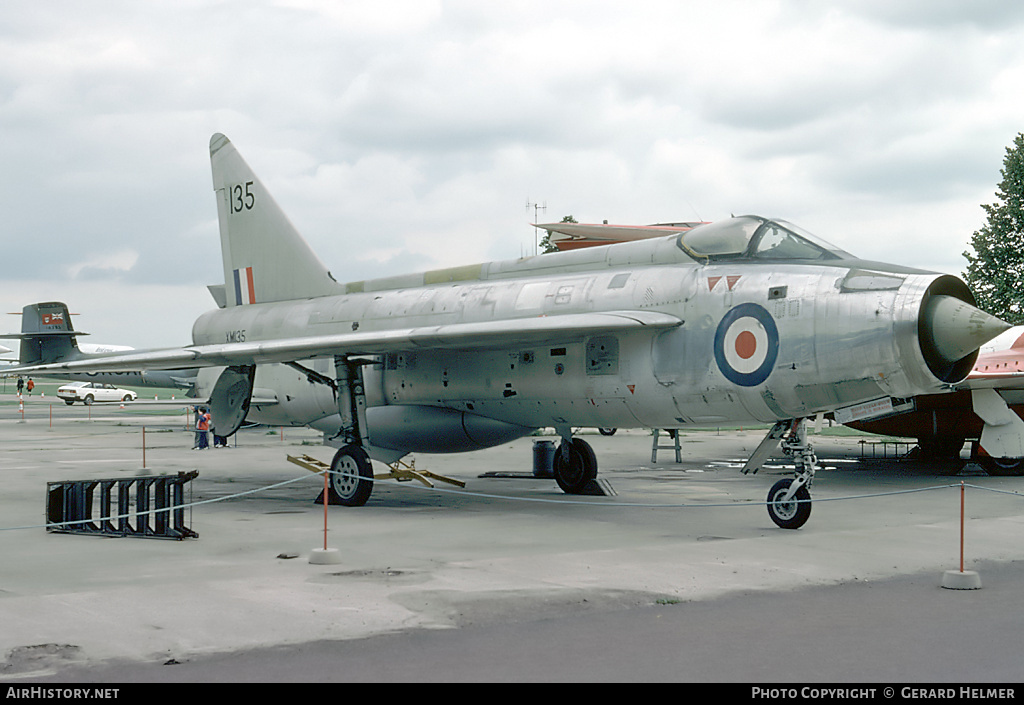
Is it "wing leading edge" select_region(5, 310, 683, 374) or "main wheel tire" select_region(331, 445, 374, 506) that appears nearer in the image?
"wing leading edge" select_region(5, 310, 683, 374)

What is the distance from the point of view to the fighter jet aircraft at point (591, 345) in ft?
32.0

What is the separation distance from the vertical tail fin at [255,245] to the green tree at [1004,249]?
31683 mm

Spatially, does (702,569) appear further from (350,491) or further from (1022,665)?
(350,491)

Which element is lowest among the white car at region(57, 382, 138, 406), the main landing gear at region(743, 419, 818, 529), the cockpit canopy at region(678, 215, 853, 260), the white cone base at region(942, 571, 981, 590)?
the white car at region(57, 382, 138, 406)

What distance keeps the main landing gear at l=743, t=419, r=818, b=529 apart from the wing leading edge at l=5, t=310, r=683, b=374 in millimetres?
1776

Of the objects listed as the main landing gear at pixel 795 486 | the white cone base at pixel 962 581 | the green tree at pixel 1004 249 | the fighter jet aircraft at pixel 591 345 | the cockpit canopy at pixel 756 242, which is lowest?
the white cone base at pixel 962 581

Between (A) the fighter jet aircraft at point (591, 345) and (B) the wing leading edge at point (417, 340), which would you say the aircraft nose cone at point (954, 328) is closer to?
(A) the fighter jet aircraft at point (591, 345)

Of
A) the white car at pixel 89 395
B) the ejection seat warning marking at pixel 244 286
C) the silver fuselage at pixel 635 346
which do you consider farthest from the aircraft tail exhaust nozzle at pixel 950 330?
the white car at pixel 89 395

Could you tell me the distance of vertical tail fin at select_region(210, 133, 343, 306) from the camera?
53.0 ft

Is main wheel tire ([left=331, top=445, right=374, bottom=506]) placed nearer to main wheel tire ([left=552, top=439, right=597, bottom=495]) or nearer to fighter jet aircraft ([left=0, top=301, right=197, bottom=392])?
main wheel tire ([left=552, top=439, right=597, bottom=495])

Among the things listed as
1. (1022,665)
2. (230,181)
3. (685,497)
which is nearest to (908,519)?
(685,497)

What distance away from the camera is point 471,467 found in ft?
66.5

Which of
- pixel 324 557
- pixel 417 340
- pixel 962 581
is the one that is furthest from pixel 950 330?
pixel 324 557

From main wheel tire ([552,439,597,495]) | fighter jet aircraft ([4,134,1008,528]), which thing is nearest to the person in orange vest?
fighter jet aircraft ([4,134,1008,528])
